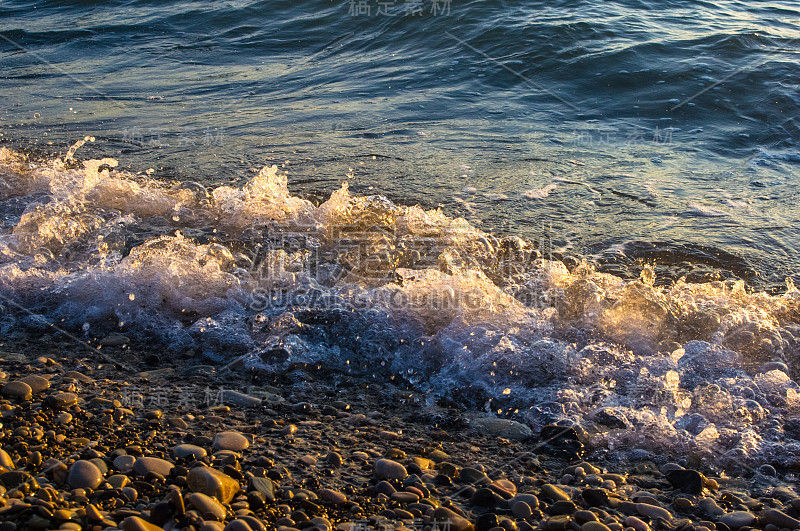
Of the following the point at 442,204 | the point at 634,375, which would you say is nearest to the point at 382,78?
the point at 442,204

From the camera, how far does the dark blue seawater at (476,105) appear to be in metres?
5.56

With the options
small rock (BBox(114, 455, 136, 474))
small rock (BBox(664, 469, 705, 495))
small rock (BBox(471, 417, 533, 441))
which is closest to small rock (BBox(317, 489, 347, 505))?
small rock (BBox(114, 455, 136, 474))

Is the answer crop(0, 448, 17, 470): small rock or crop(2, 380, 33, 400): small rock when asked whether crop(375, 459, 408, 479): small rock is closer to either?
crop(0, 448, 17, 470): small rock

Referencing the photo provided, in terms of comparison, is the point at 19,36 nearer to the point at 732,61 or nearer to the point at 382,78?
the point at 382,78

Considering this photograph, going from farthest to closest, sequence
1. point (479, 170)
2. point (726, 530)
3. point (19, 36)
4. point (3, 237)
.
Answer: point (19, 36) → point (479, 170) → point (3, 237) → point (726, 530)

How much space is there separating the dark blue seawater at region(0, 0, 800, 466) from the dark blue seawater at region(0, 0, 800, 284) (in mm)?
44

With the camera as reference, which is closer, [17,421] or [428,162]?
[17,421]

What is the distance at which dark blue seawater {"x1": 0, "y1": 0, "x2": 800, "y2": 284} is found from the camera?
5562mm

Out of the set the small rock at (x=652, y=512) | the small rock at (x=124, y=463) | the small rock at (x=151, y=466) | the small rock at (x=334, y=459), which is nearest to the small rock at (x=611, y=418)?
the small rock at (x=652, y=512)

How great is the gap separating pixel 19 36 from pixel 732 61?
12.8 metres

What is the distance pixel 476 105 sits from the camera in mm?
8156

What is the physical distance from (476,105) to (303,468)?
21.1ft

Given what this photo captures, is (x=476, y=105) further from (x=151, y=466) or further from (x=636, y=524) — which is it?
(x=151, y=466)

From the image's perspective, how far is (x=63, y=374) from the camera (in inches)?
122
